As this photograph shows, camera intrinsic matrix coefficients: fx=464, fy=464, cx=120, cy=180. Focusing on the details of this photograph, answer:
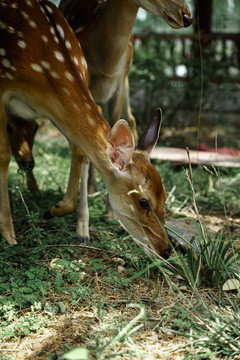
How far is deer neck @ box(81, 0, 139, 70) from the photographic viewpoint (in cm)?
389

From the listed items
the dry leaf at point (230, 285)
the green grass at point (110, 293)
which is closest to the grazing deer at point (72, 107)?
the green grass at point (110, 293)

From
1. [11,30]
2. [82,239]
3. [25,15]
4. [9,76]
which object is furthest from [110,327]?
[25,15]

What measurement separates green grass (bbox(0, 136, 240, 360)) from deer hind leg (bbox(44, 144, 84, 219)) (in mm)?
86

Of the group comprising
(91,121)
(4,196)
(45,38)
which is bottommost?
(4,196)

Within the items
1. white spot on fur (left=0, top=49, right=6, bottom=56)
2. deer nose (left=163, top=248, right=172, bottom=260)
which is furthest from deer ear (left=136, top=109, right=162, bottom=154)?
white spot on fur (left=0, top=49, right=6, bottom=56)

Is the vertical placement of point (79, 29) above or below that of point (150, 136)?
above

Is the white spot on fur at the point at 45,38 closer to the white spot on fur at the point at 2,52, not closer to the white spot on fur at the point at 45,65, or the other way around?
the white spot on fur at the point at 45,65

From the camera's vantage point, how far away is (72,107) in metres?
3.24

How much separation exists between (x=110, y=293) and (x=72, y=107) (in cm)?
129

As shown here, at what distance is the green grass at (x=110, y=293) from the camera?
2312 mm

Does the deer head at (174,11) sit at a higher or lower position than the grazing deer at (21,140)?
higher

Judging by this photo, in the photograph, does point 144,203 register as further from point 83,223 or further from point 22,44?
point 22,44

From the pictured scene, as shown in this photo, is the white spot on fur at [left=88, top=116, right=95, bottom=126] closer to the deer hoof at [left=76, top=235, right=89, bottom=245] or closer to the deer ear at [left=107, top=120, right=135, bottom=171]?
the deer ear at [left=107, top=120, right=135, bottom=171]

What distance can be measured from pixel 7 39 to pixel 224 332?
239cm
